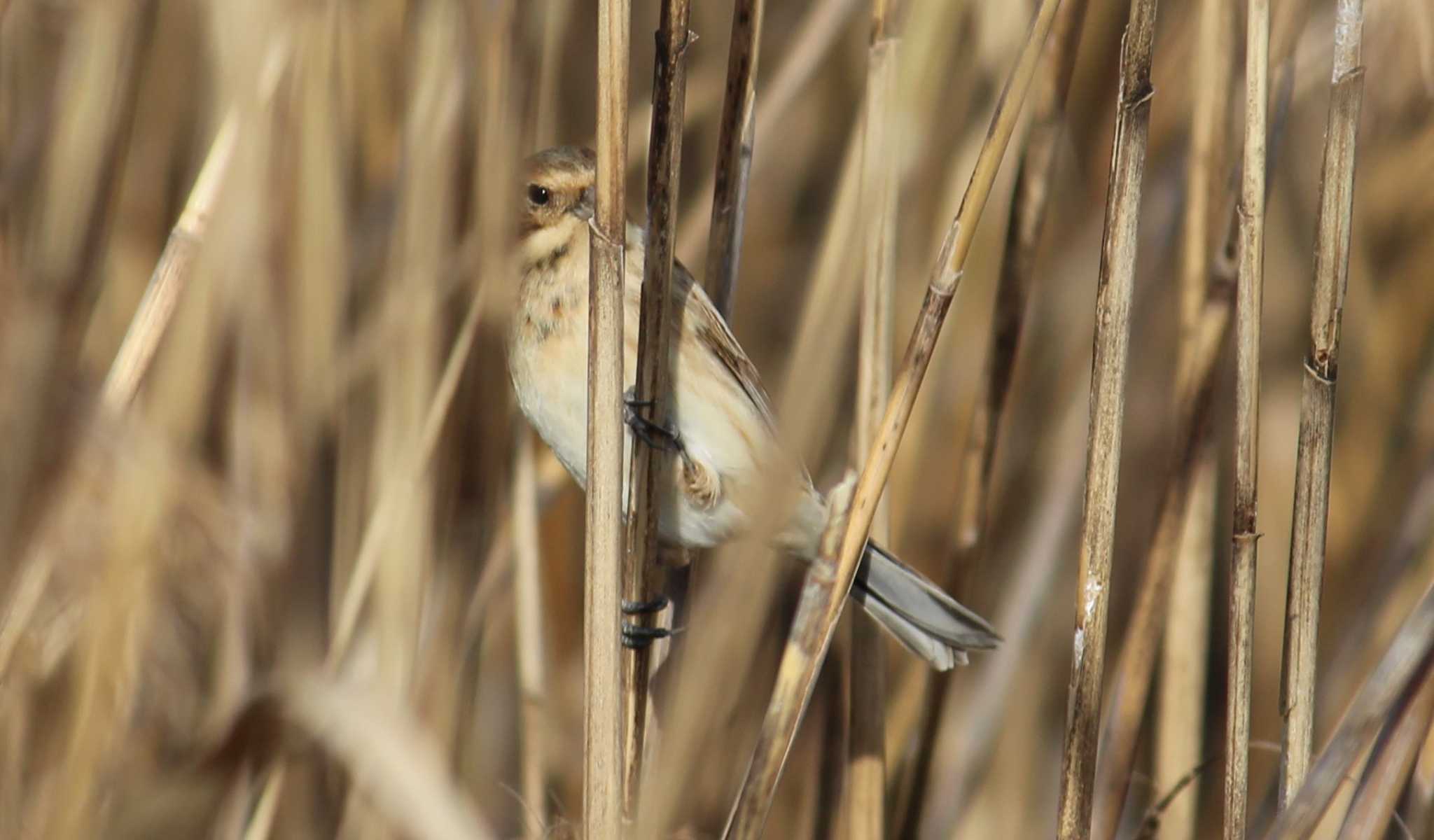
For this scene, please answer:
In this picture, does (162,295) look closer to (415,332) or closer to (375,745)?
(415,332)

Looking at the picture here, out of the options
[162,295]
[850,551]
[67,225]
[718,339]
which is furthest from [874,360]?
[67,225]

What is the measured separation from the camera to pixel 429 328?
1984 millimetres

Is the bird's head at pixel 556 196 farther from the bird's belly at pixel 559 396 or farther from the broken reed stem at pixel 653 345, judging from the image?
the broken reed stem at pixel 653 345

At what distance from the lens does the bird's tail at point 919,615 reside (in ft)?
6.48

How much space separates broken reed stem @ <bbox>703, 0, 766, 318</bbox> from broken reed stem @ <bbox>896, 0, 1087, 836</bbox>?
1.55ft

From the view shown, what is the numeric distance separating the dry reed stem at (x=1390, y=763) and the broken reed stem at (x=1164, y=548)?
59cm

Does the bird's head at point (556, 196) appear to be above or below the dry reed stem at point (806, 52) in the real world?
below

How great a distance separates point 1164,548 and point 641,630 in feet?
2.65

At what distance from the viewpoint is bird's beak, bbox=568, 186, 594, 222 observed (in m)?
2.01

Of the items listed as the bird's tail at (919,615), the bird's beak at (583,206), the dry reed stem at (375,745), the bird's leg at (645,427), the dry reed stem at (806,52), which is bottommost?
the dry reed stem at (375,745)

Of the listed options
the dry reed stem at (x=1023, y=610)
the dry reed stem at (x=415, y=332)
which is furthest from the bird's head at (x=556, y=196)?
the dry reed stem at (x=1023, y=610)

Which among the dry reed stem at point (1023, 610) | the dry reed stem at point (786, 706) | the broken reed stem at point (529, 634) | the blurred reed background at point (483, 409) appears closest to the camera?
the dry reed stem at point (786, 706)

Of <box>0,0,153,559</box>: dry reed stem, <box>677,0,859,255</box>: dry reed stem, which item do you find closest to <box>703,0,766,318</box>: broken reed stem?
<box>677,0,859,255</box>: dry reed stem

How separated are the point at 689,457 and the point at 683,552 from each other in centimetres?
23
